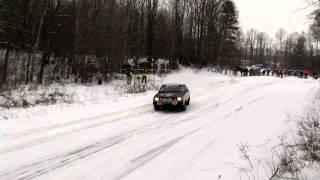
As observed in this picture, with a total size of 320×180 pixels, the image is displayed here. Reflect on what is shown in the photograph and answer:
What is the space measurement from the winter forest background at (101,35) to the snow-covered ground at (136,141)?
21.3 feet

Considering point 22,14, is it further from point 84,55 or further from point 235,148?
point 235,148

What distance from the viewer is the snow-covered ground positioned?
32.2ft

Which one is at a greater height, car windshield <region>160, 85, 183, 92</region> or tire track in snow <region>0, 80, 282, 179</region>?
car windshield <region>160, 85, 183, 92</region>

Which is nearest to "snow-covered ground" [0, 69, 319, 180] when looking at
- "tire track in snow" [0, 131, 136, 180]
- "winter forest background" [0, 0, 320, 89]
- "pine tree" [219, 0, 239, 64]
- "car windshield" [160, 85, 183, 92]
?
"tire track in snow" [0, 131, 136, 180]

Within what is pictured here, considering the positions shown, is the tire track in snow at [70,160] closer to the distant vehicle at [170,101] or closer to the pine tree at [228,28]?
the distant vehicle at [170,101]

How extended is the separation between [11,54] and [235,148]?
30137mm

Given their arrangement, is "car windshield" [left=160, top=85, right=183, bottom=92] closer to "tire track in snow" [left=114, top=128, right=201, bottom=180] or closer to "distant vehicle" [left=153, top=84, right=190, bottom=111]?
"distant vehicle" [left=153, top=84, right=190, bottom=111]

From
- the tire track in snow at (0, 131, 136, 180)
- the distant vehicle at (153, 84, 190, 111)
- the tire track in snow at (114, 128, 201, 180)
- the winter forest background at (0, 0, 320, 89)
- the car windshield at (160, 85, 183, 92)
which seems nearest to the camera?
the tire track in snow at (0, 131, 136, 180)

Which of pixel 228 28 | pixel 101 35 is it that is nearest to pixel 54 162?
pixel 101 35

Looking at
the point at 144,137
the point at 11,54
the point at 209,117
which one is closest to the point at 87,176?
the point at 144,137

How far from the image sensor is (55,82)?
36.1 m

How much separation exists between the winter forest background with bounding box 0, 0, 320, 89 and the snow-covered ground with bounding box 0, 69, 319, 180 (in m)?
6.49

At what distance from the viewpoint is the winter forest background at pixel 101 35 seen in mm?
35875

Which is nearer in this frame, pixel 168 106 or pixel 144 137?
pixel 144 137
